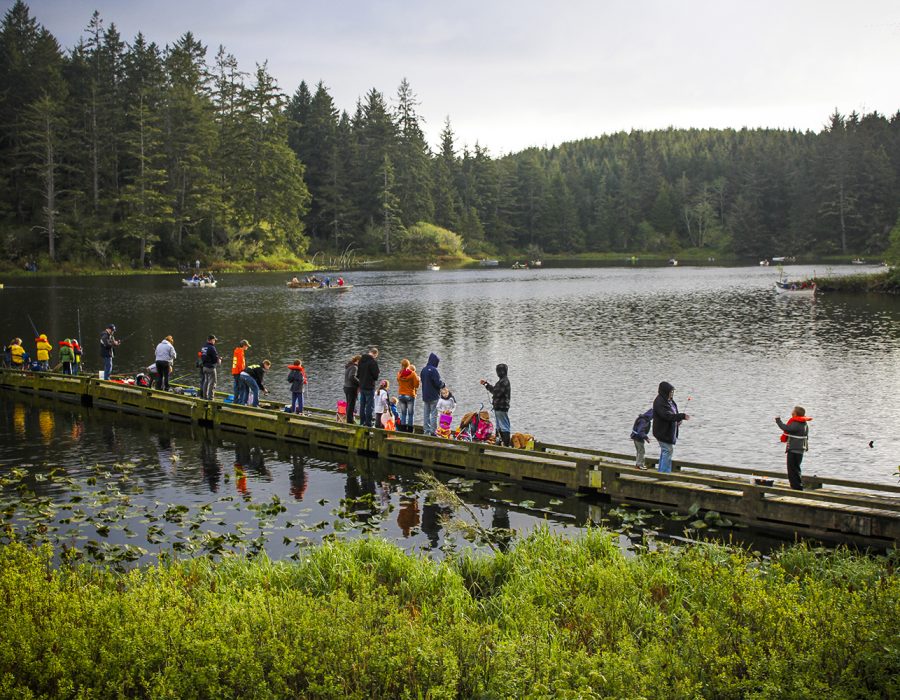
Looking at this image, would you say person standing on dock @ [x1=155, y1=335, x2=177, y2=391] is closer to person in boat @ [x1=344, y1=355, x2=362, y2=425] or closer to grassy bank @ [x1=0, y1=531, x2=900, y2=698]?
person in boat @ [x1=344, y1=355, x2=362, y2=425]

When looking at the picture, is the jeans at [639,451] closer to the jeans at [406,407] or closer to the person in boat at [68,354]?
the jeans at [406,407]

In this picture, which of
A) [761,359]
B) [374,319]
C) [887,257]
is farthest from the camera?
[887,257]

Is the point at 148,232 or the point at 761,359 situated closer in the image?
the point at 761,359

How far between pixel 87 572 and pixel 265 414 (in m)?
11.6

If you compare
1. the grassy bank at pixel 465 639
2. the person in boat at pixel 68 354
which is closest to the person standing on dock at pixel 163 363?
the person in boat at pixel 68 354

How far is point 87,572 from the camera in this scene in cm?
1291

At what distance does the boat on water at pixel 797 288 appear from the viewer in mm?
74688

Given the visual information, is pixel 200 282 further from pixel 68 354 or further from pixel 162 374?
pixel 162 374

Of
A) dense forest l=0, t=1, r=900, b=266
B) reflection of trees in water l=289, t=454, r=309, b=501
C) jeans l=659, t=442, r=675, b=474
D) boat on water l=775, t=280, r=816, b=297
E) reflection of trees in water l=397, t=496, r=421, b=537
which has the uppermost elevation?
dense forest l=0, t=1, r=900, b=266

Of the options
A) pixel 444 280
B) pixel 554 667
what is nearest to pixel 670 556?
pixel 554 667

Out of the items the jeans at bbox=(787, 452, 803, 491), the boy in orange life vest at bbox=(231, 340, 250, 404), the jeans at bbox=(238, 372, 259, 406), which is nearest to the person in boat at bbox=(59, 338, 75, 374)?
the boy in orange life vest at bbox=(231, 340, 250, 404)

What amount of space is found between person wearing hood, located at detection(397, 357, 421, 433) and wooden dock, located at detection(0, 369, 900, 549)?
1189 millimetres

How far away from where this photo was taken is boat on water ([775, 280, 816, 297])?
7469 centimetres

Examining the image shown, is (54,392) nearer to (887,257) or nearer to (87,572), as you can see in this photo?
(87,572)
